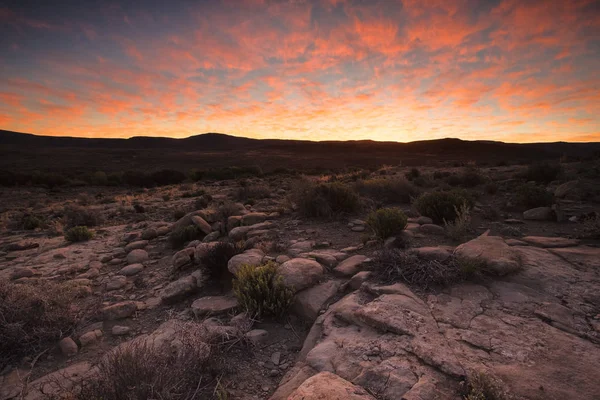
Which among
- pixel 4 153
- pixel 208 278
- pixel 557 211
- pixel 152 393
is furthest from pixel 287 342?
pixel 4 153

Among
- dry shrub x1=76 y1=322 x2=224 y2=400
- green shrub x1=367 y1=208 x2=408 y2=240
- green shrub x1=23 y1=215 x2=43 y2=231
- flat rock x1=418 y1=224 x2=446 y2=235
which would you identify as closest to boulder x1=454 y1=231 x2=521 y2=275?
flat rock x1=418 y1=224 x2=446 y2=235

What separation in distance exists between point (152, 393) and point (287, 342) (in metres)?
1.55

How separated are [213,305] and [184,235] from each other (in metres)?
3.37

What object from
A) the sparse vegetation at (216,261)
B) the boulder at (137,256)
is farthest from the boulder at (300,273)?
the boulder at (137,256)

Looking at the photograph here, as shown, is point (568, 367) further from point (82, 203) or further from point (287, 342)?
point (82, 203)

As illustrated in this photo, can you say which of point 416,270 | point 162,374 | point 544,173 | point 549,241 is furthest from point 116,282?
point 544,173

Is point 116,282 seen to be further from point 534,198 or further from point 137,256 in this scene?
point 534,198

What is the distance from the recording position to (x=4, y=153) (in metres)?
54.2

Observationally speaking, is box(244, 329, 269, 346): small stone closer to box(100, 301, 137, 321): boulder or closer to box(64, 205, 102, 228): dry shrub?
box(100, 301, 137, 321): boulder

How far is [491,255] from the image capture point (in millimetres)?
3867

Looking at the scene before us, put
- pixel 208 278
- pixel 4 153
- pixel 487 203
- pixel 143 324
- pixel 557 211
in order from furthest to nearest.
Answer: pixel 4 153, pixel 487 203, pixel 557 211, pixel 208 278, pixel 143 324

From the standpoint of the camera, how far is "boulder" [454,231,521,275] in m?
3.65

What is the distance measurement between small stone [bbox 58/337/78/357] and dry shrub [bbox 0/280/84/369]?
0.61ft

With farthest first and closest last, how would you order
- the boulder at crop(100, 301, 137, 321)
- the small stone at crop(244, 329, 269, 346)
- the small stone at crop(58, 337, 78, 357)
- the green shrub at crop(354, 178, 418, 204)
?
the green shrub at crop(354, 178, 418, 204), the boulder at crop(100, 301, 137, 321), the small stone at crop(58, 337, 78, 357), the small stone at crop(244, 329, 269, 346)
